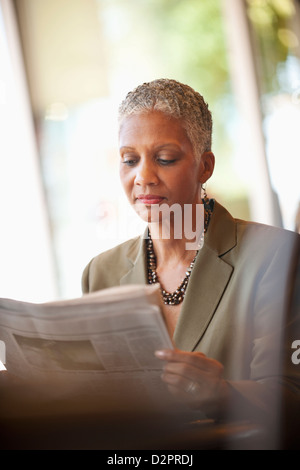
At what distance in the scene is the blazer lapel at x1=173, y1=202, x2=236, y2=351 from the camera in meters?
0.87

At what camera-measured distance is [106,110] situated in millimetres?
1747

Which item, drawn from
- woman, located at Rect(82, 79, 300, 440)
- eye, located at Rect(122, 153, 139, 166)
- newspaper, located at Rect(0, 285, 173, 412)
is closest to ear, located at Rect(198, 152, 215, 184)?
woman, located at Rect(82, 79, 300, 440)

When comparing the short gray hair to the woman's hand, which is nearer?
the woman's hand

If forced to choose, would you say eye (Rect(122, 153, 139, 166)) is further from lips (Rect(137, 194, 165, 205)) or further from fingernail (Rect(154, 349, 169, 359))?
fingernail (Rect(154, 349, 169, 359))

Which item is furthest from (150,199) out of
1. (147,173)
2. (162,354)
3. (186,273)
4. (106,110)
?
(106,110)

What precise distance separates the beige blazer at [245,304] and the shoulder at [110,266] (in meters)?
0.13

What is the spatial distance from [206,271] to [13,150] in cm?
145

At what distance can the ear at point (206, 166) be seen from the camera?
0.88 m

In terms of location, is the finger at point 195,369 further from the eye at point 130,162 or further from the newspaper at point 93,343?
the eye at point 130,162

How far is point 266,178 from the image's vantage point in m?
1.42

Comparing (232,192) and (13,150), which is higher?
(13,150)

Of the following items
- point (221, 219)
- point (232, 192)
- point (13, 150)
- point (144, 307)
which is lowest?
point (144, 307)

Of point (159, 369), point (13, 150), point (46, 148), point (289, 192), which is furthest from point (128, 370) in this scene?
point (46, 148)

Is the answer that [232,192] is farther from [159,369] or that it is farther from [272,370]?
[159,369]
